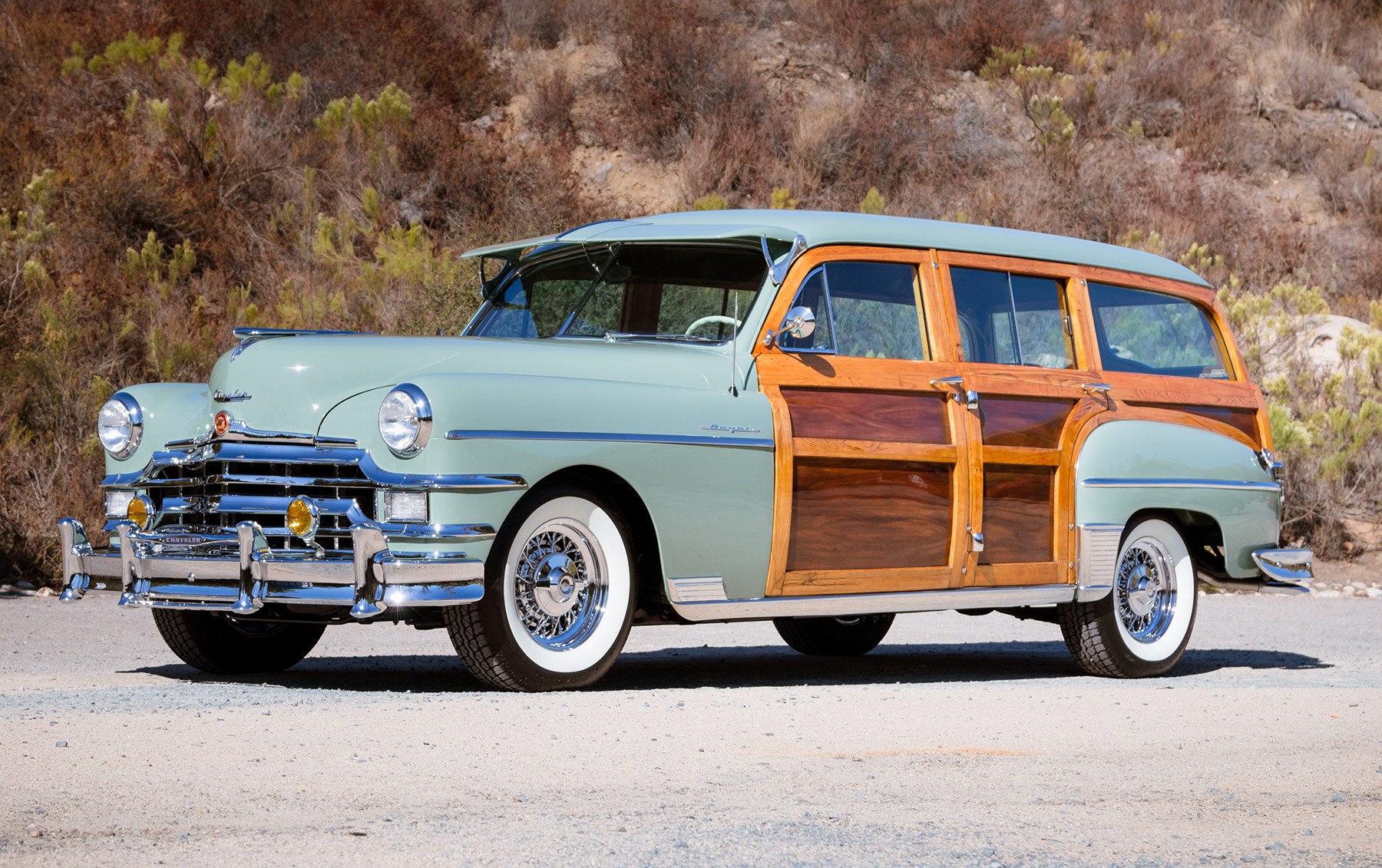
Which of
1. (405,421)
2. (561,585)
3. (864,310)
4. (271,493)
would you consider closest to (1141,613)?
(864,310)

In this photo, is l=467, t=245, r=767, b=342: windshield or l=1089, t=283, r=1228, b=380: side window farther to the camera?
l=1089, t=283, r=1228, b=380: side window

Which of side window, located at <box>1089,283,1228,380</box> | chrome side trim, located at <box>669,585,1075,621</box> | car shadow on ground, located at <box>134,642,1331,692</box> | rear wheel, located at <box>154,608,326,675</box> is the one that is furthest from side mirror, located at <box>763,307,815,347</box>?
rear wheel, located at <box>154,608,326,675</box>

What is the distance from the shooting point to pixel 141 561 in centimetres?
670

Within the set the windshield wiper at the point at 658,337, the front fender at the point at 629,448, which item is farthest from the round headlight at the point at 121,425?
the windshield wiper at the point at 658,337

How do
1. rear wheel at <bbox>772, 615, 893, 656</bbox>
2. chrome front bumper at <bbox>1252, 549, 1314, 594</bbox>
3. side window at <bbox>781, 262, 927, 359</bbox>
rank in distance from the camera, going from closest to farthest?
1. side window at <bbox>781, 262, 927, 359</bbox>
2. chrome front bumper at <bbox>1252, 549, 1314, 594</bbox>
3. rear wheel at <bbox>772, 615, 893, 656</bbox>

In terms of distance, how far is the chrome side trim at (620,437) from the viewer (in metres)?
6.25

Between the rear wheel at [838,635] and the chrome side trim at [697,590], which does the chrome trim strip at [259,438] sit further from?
the rear wheel at [838,635]

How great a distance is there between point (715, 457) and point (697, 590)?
1.78ft

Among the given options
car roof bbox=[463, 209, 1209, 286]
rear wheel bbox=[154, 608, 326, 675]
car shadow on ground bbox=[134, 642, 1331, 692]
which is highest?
car roof bbox=[463, 209, 1209, 286]

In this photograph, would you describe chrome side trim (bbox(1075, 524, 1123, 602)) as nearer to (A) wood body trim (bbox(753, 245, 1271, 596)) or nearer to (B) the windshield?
(A) wood body trim (bbox(753, 245, 1271, 596))

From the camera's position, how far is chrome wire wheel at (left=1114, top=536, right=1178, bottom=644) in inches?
340

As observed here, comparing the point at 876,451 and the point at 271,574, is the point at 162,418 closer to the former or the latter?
the point at 271,574

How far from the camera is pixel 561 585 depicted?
658 centimetres

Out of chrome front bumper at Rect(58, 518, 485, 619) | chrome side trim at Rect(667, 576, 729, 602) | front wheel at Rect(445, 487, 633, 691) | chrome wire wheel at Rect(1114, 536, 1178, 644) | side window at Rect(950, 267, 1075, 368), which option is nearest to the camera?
chrome front bumper at Rect(58, 518, 485, 619)
